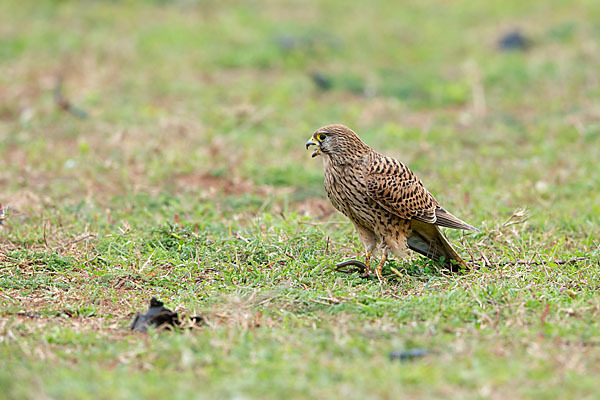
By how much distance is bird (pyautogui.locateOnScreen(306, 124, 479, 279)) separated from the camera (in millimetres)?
5539

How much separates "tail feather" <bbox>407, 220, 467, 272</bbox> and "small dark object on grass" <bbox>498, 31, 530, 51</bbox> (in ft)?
25.8

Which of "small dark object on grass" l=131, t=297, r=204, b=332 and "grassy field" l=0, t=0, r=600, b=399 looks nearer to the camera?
"grassy field" l=0, t=0, r=600, b=399

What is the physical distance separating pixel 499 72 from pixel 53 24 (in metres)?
7.33

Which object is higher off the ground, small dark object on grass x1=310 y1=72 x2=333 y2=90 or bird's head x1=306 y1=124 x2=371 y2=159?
bird's head x1=306 y1=124 x2=371 y2=159

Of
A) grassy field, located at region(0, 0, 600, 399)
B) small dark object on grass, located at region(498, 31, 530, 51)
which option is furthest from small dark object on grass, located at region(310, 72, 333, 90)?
small dark object on grass, located at region(498, 31, 530, 51)

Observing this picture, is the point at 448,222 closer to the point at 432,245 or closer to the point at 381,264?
the point at 432,245

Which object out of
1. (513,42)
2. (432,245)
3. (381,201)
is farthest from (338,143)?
(513,42)

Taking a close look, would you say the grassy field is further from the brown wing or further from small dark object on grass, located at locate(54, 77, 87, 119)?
the brown wing

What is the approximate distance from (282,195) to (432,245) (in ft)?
7.46

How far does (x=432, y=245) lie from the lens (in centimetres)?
579

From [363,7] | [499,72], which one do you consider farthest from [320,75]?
[363,7]

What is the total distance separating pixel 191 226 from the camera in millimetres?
6445

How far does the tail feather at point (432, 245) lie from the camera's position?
5.64 metres

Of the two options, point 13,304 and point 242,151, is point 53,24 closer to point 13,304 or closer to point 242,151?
point 242,151
